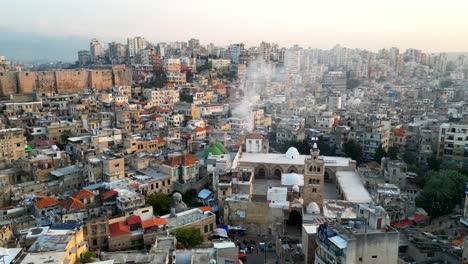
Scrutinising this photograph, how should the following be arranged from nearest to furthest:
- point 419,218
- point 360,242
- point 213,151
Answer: point 360,242 < point 419,218 < point 213,151

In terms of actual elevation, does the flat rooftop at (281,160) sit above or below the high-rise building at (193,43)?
below

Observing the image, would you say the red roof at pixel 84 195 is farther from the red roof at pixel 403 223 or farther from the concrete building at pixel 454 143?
the concrete building at pixel 454 143

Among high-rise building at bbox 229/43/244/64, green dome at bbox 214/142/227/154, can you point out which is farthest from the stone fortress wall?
green dome at bbox 214/142/227/154

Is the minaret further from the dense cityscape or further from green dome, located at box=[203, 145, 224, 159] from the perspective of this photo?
green dome, located at box=[203, 145, 224, 159]

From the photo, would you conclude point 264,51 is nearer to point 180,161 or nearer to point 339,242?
point 180,161

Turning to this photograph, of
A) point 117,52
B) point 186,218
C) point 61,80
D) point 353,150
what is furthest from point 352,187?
point 117,52

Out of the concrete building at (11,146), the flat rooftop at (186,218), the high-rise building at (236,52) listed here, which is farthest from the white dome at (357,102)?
the concrete building at (11,146)

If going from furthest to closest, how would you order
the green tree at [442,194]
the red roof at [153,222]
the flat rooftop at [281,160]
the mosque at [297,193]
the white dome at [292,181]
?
the flat rooftop at [281,160], the white dome at [292,181], the green tree at [442,194], the mosque at [297,193], the red roof at [153,222]
